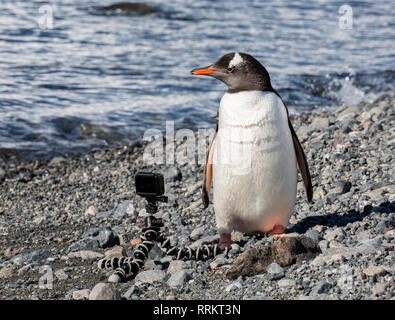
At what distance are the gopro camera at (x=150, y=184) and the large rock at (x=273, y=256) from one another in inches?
31.1

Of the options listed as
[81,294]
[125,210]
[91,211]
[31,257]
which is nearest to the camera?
[81,294]

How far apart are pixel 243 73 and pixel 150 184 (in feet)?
3.28

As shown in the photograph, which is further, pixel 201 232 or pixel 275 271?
pixel 201 232

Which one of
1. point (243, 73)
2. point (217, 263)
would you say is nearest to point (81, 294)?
point (217, 263)

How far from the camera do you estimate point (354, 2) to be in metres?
26.1

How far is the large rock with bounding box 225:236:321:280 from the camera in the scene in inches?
167

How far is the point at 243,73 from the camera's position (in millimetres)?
4770

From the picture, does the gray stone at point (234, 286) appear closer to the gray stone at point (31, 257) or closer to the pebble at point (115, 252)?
the pebble at point (115, 252)

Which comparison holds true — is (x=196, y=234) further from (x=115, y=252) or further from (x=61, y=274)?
(x=61, y=274)

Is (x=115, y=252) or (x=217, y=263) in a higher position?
(x=217, y=263)

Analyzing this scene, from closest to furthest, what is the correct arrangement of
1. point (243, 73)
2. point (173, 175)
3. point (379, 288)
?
point (379, 288) < point (243, 73) < point (173, 175)

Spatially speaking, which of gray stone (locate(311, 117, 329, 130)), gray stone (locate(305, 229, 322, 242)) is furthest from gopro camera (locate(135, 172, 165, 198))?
gray stone (locate(311, 117, 329, 130))
